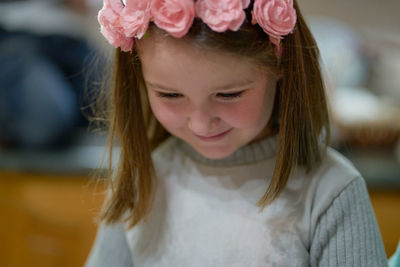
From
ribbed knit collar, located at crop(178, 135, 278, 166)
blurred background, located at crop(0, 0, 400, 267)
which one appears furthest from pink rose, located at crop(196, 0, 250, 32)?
blurred background, located at crop(0, 0, 400, 267)

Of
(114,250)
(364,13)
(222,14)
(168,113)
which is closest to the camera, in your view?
(222,14)

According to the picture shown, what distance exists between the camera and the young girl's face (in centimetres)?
58

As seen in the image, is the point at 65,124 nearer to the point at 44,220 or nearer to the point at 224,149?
the point at 44,220

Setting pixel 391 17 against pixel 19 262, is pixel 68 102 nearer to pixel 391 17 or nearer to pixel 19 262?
pixel 19 262

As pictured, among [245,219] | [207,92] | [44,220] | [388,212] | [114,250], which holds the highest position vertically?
[207,92]

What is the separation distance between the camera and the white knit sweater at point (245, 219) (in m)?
0.64

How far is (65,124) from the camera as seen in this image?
5.59 feet

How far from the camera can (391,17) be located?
191cm

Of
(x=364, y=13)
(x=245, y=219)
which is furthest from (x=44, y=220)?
(x=364, y=13)

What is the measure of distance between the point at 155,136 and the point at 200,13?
1.11ft

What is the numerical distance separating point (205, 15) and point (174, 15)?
4 cm

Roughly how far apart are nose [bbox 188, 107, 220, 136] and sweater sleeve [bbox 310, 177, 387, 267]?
0.20 m

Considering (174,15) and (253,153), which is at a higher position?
(174,15)

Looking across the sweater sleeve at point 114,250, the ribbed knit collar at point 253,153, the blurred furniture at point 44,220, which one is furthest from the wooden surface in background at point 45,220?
the ribbed knit collar at point 253,153
